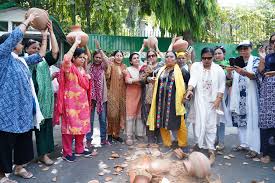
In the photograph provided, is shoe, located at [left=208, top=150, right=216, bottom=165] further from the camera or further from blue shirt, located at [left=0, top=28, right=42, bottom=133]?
blue shirt, located at [left=0, top=28, right=42, bottom=133]

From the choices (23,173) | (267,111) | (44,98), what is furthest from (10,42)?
(267,111)

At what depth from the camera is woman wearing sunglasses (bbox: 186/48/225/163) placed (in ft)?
17.7

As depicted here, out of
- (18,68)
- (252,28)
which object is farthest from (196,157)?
(252,28)

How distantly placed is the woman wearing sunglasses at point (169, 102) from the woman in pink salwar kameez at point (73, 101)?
1.23 m

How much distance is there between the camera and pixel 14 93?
4.04 metres

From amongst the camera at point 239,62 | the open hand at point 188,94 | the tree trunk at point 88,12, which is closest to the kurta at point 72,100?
the open hand at point 188,94

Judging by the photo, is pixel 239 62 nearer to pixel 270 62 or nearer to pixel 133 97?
pixel 270 62

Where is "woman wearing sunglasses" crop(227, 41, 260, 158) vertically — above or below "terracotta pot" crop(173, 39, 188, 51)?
below

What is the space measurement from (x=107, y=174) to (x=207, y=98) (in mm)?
2109

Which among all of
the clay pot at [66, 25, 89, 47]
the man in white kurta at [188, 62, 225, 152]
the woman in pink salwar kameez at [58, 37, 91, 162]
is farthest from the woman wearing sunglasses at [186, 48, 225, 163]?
the clay pot at [66, 25, 89, 47]

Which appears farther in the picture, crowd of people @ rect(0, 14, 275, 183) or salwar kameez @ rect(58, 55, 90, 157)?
salwar kameez @ rect(58, 55, 90, 157)

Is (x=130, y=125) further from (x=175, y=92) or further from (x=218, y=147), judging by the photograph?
(x=218, y=147)

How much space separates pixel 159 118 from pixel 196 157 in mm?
1448

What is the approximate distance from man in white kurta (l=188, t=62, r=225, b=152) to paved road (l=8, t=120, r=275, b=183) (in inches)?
17.6
